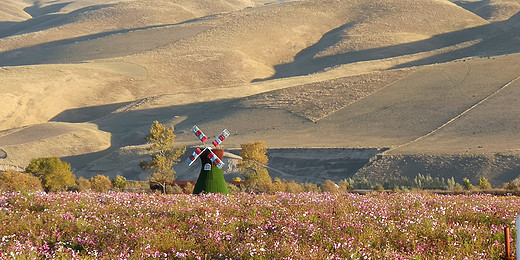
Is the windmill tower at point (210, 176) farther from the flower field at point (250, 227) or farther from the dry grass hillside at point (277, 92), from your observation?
the dry grass hillside at point (277, 92)

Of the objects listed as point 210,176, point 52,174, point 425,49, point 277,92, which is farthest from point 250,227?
point 425,49

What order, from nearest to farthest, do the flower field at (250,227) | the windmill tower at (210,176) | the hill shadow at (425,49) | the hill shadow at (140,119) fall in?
the flower field at (250,227), the windmill tower at (210,176), the hill shadow at (140,119), the hill shadow at (425,49)

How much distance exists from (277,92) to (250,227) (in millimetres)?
92616

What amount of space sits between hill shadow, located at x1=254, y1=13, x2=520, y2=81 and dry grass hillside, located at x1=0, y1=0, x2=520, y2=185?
472mm

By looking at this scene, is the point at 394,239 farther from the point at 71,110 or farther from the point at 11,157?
the point at 71,110

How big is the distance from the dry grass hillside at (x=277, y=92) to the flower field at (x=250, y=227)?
43.5 meters

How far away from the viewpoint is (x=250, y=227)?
1370 cm

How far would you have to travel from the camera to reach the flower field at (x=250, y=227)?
40.0 feet

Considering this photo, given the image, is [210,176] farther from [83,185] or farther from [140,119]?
[140,119]

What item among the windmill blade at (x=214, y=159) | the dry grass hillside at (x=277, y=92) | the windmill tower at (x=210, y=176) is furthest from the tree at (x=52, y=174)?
the dry grass hillside at (x=277, y=92)

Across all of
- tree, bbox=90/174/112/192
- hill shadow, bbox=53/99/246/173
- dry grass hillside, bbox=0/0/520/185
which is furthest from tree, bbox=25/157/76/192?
hill shadow, bbox=53/99/246/173

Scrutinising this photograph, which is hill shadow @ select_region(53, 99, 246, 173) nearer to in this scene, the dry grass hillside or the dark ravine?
the dry grass hillside

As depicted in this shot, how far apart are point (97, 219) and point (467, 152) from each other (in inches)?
2034

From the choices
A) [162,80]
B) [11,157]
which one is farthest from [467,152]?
[162,80]
